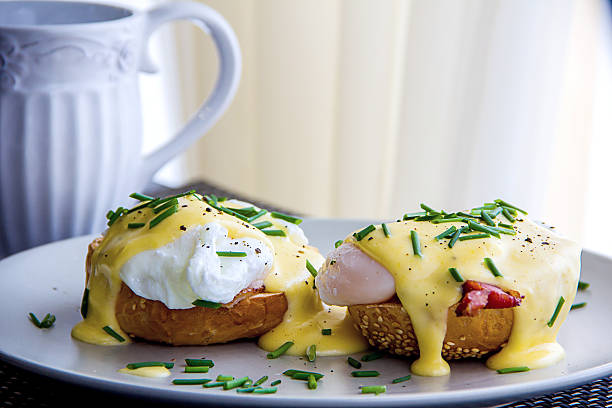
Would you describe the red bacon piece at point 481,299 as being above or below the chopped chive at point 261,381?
above

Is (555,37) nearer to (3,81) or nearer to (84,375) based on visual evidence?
(3,81)

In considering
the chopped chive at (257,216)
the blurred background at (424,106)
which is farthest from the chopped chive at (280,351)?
the blurred background at (424,106)

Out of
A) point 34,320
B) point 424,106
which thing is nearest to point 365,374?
point 34,320

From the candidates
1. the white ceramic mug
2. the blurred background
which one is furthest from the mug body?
the blurred background

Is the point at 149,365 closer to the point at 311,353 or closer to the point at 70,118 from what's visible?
the point at 311,353

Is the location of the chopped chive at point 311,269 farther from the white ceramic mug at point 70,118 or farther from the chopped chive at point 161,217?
the white ceramic mug at point 70,118

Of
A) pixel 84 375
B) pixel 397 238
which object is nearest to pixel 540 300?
pixel 397 238
